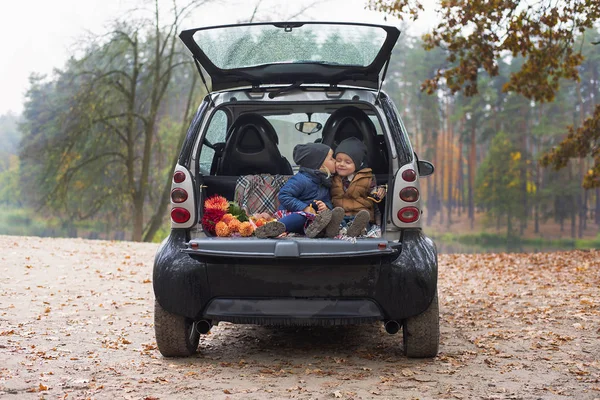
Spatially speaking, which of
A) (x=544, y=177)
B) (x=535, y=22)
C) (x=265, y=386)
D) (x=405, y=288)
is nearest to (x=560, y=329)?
(x=405, y=288)

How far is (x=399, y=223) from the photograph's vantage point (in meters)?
5.12

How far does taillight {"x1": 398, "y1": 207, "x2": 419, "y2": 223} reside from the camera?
5117 mm

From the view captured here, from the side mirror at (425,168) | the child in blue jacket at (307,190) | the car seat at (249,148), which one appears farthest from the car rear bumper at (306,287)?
the car seat at (249,148)

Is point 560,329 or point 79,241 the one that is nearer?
point 560,329

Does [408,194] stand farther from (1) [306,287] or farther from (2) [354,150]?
(1) [306,287]

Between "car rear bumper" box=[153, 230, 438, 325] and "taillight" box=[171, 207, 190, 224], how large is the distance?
0.28 m

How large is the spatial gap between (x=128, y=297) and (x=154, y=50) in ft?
65.8

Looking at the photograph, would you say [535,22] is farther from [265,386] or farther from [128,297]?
[265,386]

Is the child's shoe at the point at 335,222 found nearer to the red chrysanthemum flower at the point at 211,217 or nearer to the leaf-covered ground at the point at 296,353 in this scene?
the red chrysanthemum flower at the point at 211,217

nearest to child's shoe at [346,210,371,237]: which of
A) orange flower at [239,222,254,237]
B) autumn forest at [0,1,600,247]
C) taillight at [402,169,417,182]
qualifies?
taillight at [402,169,417,182]

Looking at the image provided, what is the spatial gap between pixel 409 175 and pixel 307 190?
0.88 metres

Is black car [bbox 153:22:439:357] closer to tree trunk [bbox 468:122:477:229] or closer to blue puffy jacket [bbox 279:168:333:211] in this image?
blue puffy jacket [bbox 279:168:333:211]

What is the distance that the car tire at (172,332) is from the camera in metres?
5.24

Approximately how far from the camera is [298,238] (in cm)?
507
